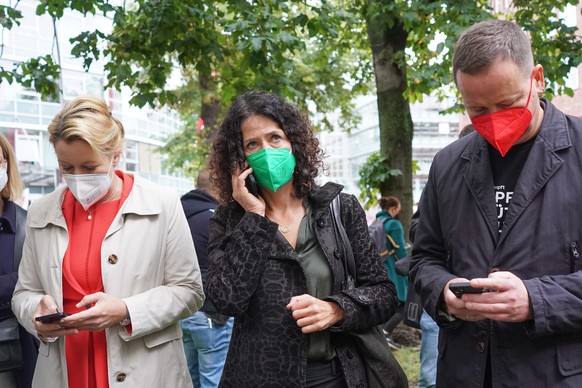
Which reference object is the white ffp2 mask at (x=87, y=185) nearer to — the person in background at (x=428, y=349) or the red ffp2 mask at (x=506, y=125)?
Answer: the red ffp2 mask at (x=506, y=125)

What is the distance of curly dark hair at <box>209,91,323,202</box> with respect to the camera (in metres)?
2.93

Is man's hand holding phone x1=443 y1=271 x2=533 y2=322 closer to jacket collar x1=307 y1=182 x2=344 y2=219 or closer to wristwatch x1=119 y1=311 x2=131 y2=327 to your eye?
jacket collar x1=307 y1=182 x2=344 y2=219

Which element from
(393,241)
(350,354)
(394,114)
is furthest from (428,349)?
(394,114)

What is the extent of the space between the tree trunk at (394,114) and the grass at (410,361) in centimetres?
154

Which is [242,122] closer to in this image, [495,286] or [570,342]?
[495,286]

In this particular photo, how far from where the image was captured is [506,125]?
2.28m

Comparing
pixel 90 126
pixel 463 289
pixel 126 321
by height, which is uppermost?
pixel 90 126

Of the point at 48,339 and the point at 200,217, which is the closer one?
the point at 48,339

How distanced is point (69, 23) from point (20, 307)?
356 inches

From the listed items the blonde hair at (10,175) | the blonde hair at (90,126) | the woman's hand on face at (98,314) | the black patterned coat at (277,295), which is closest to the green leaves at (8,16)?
the blonde hair at (10,175)

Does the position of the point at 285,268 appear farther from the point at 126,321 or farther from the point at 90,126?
the point at 90,126

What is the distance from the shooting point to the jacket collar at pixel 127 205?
3072 millimetres

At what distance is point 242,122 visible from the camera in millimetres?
2947

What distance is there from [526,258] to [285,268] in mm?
949
